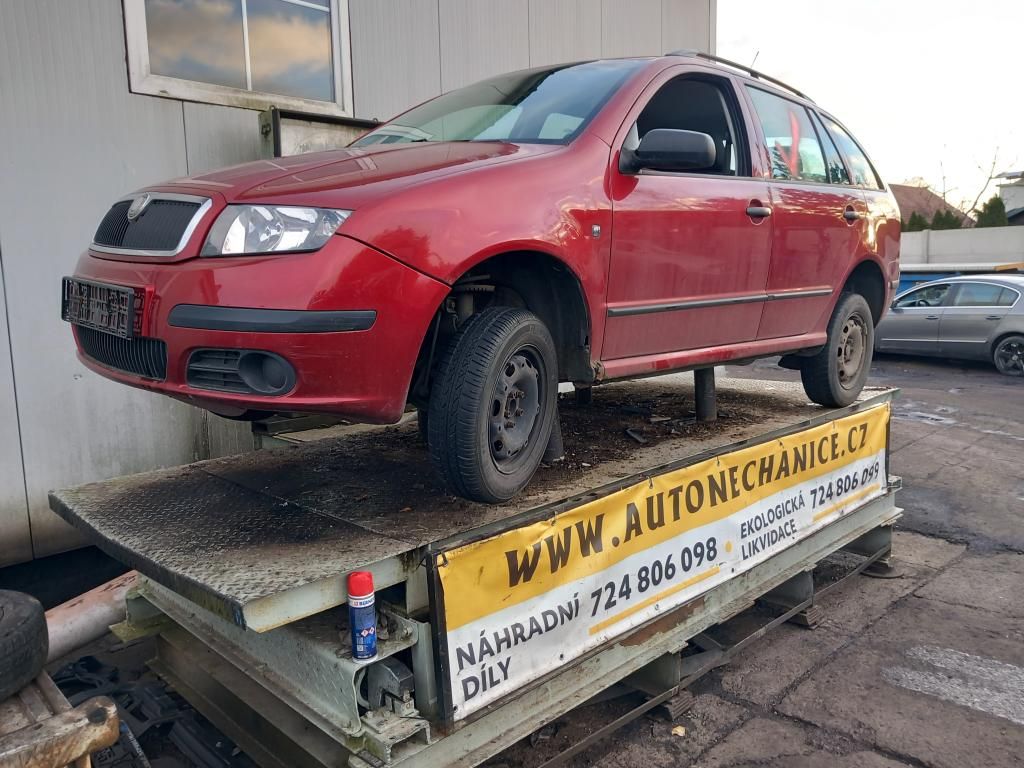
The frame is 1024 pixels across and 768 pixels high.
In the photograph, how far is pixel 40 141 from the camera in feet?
13.8

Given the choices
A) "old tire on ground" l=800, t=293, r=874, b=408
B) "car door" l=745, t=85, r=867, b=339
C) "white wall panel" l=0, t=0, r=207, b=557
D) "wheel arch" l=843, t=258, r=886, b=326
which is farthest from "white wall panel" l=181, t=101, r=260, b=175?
"wheel arch" l=843, t=258, r=886, b=326

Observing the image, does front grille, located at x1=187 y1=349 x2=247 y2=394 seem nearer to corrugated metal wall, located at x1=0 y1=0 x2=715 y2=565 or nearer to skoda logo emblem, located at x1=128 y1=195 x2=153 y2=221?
skoda logo emblem, located at x1=128 y1=195 x2=153 y2=221

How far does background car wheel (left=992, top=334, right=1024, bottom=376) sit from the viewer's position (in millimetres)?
12219

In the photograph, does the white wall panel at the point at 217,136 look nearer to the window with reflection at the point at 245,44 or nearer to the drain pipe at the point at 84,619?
the window with reflection at the point at 245,44

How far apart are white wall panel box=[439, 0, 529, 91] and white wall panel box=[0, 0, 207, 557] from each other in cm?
232

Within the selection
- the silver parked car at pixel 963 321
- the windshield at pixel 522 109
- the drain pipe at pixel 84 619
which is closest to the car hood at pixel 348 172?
the windshield at pixel 522 109

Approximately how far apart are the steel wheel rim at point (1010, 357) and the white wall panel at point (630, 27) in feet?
25.9

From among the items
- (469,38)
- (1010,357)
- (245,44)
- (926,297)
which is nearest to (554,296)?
(245,44)

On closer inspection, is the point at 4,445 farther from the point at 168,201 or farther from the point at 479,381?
the point at 479,381

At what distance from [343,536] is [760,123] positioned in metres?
2.80

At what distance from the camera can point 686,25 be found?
839 cm

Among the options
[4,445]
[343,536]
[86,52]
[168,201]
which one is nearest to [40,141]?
[86,52]

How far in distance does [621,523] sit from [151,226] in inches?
73.5

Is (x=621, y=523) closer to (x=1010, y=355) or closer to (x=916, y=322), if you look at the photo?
(x=1010, y=355)
